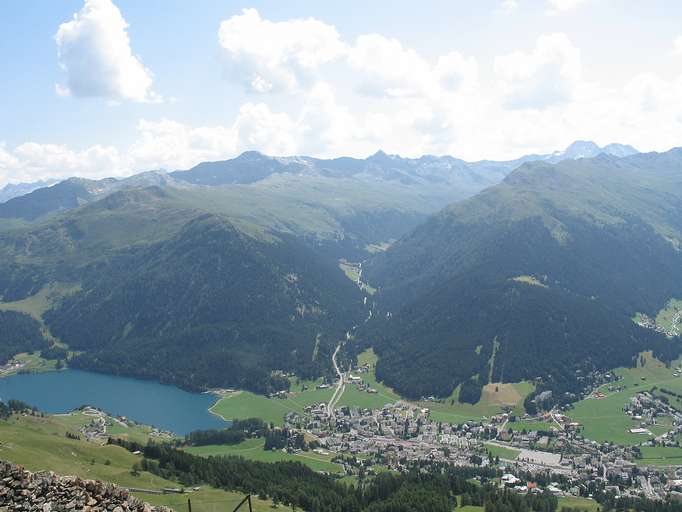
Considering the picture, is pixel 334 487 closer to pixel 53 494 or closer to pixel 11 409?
pixel 11 409

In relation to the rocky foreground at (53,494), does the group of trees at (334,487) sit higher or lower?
lower

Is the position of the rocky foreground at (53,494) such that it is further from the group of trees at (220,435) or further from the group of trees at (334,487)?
the group of trees at (220,435)

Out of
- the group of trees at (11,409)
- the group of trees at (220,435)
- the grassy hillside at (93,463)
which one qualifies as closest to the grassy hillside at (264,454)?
the group of trees at (220,435)

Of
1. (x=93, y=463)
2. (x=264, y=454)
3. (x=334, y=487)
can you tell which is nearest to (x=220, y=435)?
(x=264, y=454)

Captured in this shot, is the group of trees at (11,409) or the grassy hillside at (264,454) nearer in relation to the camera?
the grassy hillside at (264,454)

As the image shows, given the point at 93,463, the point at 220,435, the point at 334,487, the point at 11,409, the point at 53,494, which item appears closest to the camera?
the point at 53,494

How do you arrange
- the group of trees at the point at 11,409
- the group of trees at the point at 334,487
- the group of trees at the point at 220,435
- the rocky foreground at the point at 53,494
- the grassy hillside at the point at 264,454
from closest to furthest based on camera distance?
the rocky foreground at the point at 53,494 → the group of trees at the point at 334,487 → the grassy hillside at the point at 264,454 → the group of trees at the point at 11,409 → the group of trees at the point at 220,435

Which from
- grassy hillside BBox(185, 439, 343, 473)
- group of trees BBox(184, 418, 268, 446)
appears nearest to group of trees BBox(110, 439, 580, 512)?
grassy hillside BBox(185, 439, 343, 473)

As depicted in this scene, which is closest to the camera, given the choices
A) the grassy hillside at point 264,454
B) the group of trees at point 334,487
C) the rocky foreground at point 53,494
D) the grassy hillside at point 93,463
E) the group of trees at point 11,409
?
the rocky foreground at point 53,494

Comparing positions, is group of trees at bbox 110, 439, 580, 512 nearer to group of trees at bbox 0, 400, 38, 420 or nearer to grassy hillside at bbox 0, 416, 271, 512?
grassy hillside at bbox 0, 416, 271, 512
